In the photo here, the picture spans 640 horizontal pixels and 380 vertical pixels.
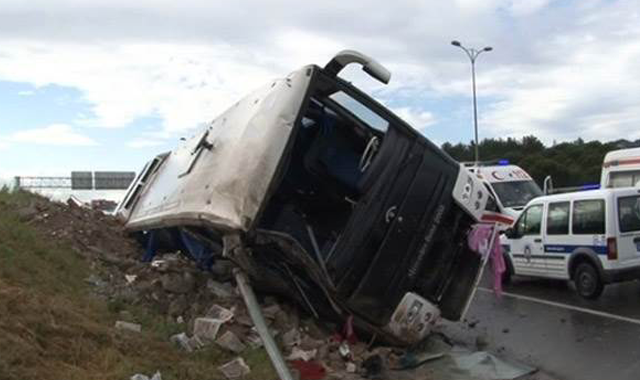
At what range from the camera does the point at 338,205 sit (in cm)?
823

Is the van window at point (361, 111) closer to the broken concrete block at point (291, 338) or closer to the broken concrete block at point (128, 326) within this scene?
the broken concrete block at point (291, 338)

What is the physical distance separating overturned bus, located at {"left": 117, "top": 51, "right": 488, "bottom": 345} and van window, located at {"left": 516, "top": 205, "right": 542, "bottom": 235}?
546 centimetres

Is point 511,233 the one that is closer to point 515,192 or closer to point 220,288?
point 515,192

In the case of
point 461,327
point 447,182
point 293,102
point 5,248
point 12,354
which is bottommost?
point 461,327

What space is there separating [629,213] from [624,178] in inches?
187

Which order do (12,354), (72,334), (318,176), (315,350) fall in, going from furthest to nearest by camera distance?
(318,176), (315,350), (72,334), (12,354)

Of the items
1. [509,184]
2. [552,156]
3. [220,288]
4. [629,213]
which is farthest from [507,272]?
[552,156]

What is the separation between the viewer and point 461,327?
9.69 meters

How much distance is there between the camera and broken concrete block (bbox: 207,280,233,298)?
7.46 metres

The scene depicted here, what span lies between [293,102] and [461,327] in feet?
14.3

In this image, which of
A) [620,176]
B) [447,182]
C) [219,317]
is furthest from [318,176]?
[620,176]

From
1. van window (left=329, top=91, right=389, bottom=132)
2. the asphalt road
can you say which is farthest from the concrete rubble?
van window (left=329, top=91, right=389, bottom=132)

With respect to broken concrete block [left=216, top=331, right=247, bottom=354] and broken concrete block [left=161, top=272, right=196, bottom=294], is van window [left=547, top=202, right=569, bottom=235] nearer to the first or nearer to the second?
broken concrete block [left=161, top=272, right=196, bottom=294]

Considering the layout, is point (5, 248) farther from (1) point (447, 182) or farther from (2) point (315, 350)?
(1) point (447, 182)
